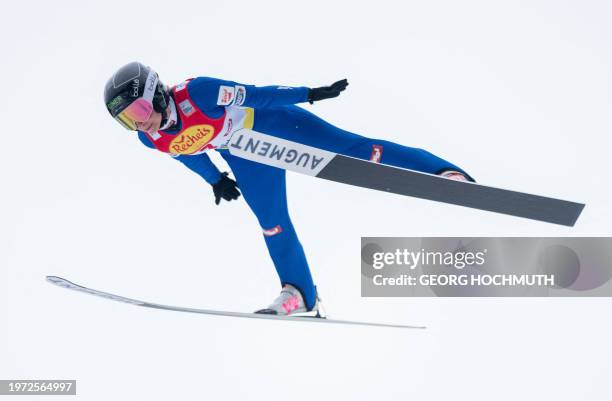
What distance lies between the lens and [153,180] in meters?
6.59

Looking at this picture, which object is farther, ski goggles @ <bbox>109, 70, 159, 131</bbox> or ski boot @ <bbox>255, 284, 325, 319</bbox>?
ski boot @ <bbox>255, 284, 325, 319</bbox>

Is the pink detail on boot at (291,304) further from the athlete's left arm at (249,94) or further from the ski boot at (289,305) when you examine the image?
the athlete's left arm at (249,94)

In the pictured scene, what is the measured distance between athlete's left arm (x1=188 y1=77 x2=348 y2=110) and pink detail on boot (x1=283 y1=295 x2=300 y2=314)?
1.21 metres

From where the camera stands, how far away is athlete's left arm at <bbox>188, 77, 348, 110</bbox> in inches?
174

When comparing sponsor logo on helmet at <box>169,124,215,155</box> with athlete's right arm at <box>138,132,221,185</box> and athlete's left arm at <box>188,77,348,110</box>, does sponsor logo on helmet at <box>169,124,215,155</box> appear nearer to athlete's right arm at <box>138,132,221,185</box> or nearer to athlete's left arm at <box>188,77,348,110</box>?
athlete's left arm at <box>188,77,348,110</box>

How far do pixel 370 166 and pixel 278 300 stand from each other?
104 centimetres

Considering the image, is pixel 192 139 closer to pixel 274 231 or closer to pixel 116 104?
pixel 116 104

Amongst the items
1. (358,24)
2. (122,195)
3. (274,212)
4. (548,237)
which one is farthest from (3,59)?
(548,237)

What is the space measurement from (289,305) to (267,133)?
3.42ft

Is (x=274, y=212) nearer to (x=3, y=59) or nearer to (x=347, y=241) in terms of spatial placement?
(x=347, y=241)

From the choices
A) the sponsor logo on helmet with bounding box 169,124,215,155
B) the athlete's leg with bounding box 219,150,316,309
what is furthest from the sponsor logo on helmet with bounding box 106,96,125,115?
the athlete's leg with bounding box 219,150,316,309

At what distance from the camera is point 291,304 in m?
4.93

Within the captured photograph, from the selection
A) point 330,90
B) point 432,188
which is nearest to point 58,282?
point 330,90

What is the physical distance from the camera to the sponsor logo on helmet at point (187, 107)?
176 inches
